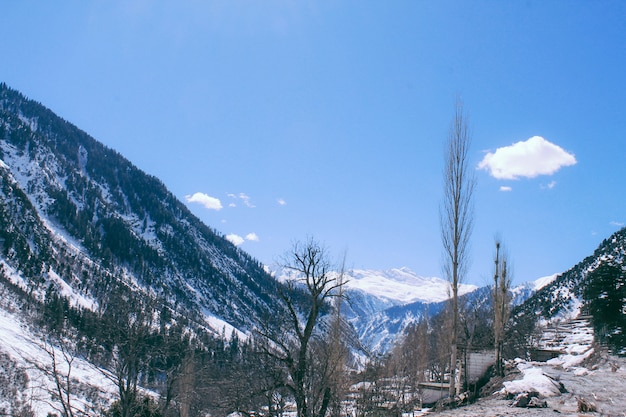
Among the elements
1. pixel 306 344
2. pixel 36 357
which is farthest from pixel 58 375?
pixel 36 357

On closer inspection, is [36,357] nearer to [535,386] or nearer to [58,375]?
[58,375]

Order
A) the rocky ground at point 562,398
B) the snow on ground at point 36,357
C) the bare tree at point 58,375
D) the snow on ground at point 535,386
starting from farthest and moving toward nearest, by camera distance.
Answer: the snow on ground at point 36,357 < the bare tree at point 58,375 < the snow on ground at point 535,386 < the rocky ground at point 562,398

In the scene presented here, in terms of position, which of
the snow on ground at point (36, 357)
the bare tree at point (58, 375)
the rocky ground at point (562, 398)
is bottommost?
the snow on ground at point (36, 357)

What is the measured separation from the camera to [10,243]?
152 metres

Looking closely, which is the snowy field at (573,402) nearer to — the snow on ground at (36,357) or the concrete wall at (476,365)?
the concrete wall at (476,365)

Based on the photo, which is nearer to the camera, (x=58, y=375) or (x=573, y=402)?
(x=573, y=402)

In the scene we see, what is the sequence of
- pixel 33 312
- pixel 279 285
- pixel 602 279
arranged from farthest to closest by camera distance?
pixel 33 312
pixel 602 279
pixel 279 285

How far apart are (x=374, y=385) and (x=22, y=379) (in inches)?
2943

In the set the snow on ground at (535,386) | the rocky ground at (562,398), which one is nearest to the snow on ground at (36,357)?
the rocky ground at (562,398)

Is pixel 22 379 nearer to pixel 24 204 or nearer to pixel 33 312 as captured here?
pixel 33 312

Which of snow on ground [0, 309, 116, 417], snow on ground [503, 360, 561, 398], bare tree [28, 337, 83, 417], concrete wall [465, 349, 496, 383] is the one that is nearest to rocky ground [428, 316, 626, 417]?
snow on ground [503, 360, 561, 398]

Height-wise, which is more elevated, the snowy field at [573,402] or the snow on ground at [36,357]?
the snowy field at [573,402]

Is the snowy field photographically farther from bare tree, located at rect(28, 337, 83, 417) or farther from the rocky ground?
bare tree, located at rect(28, 337, 83, 417)

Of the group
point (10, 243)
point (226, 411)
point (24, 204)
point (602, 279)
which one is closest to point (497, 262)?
point (602, 279)
